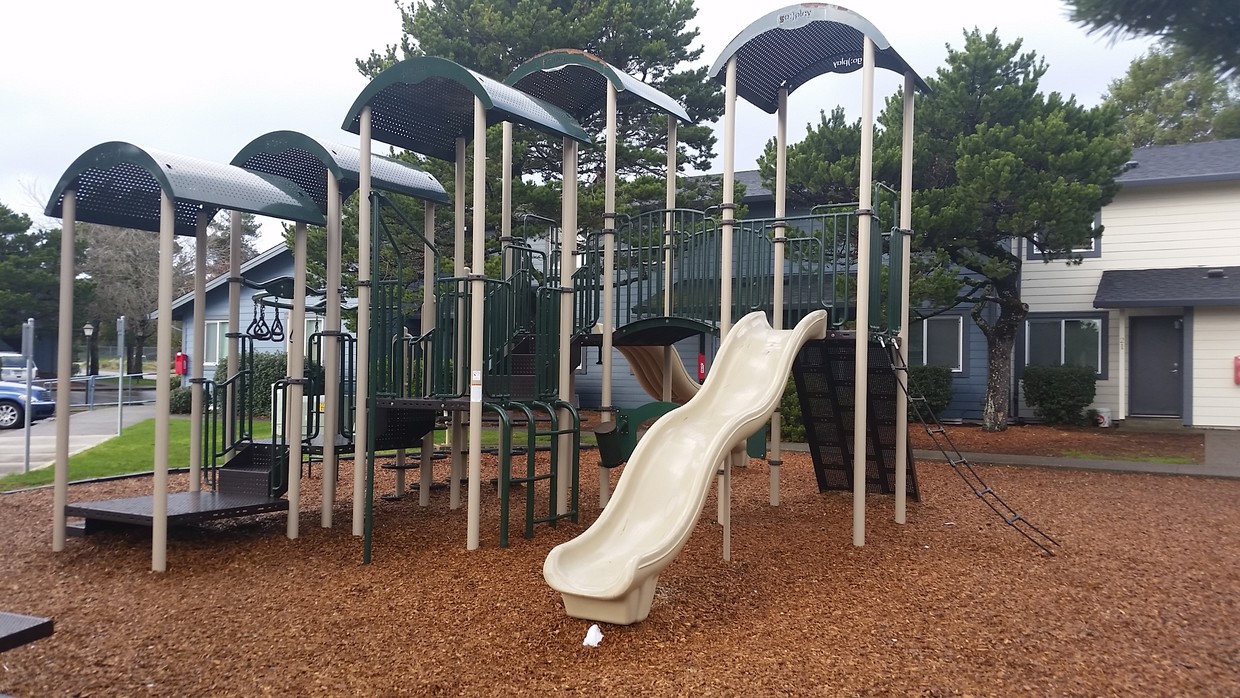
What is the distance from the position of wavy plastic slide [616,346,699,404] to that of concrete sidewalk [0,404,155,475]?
8015mm

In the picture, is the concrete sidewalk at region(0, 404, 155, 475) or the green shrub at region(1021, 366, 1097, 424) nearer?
the concrete sidewalk at region(0, 404, 155, 475)

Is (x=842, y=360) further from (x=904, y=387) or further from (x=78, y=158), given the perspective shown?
(x=78, y=158)

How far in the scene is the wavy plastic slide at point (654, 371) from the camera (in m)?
11.0

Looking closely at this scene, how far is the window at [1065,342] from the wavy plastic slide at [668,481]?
456 inches

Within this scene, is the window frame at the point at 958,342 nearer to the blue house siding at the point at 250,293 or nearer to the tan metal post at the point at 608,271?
the tan metal post at the point at 608,271

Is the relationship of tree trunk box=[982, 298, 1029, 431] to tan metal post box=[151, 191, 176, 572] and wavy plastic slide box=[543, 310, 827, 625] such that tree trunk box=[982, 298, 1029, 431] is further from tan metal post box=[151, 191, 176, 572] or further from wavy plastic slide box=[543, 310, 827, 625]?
tan metal post box=[151, 191, 176, 572]

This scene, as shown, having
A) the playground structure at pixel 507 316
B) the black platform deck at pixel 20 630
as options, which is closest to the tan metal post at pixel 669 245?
the playground structure at pixel 507 316

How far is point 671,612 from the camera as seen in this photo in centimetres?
521

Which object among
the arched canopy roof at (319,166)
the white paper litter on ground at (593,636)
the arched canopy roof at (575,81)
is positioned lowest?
the white paper litter on ground at (593,636)

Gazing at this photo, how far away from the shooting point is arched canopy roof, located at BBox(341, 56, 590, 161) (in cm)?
684

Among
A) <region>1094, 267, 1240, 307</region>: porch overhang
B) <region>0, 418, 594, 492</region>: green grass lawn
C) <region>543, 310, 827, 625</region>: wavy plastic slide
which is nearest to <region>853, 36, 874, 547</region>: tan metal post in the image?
<region>543, 310, 827, 625</region>: wavy plastic slide

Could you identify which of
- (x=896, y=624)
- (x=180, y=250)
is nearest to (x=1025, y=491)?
(x=896, y=624)

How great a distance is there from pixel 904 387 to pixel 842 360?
0.71m

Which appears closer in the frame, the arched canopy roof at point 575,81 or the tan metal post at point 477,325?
the tan metal post at point 477,325
